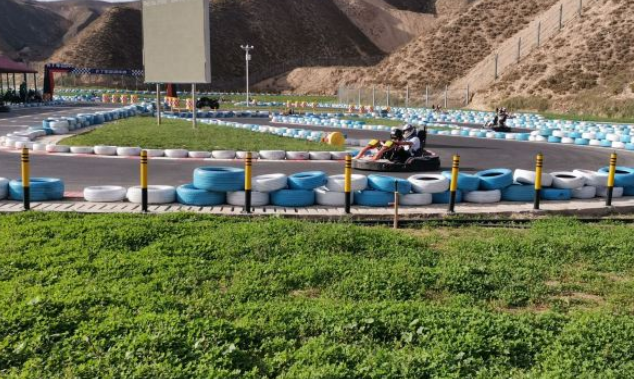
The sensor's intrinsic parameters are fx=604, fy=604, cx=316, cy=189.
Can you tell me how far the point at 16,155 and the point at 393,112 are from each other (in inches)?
1166

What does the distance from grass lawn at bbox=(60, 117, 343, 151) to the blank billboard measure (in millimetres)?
2035

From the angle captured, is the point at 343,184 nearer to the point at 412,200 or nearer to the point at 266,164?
the point at 412,200

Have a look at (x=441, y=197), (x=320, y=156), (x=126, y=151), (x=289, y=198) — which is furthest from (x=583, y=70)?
(x=289, y=198)

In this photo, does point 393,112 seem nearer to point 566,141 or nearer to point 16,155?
point 566,141

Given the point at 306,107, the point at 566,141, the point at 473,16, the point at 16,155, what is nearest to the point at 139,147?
the point at 16,155

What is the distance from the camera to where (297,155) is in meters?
16.6

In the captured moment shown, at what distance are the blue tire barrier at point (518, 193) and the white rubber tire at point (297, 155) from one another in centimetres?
685

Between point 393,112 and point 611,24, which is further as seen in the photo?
point 611,24

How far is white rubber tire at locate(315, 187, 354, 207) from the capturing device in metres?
10.2

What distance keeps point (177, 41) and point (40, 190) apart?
13.7m

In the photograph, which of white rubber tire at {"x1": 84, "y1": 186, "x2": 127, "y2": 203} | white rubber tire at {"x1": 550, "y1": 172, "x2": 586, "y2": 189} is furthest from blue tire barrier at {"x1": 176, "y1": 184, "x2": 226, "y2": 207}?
white rubber tire at {"x1": 550, "y1": 172, "x2": 586, "y2": 189}

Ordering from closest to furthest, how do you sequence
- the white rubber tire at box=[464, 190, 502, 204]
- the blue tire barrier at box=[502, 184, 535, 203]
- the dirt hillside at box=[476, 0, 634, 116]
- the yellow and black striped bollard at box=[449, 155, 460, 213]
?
the yellow and black striped bollard at box=[449, 155, 460, 213]
the white rubber tire at box=[464, 190, 502, 204]
the blue tire barrier at box=[502, 184, 535, 203]
the dirt hillside at box=[476, 0, 634, 116]

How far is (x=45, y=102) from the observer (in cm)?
4716

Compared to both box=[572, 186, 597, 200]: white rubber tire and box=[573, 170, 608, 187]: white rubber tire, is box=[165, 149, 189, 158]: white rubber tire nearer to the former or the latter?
box=[572, 186, 597, 200]: white rubber tire
